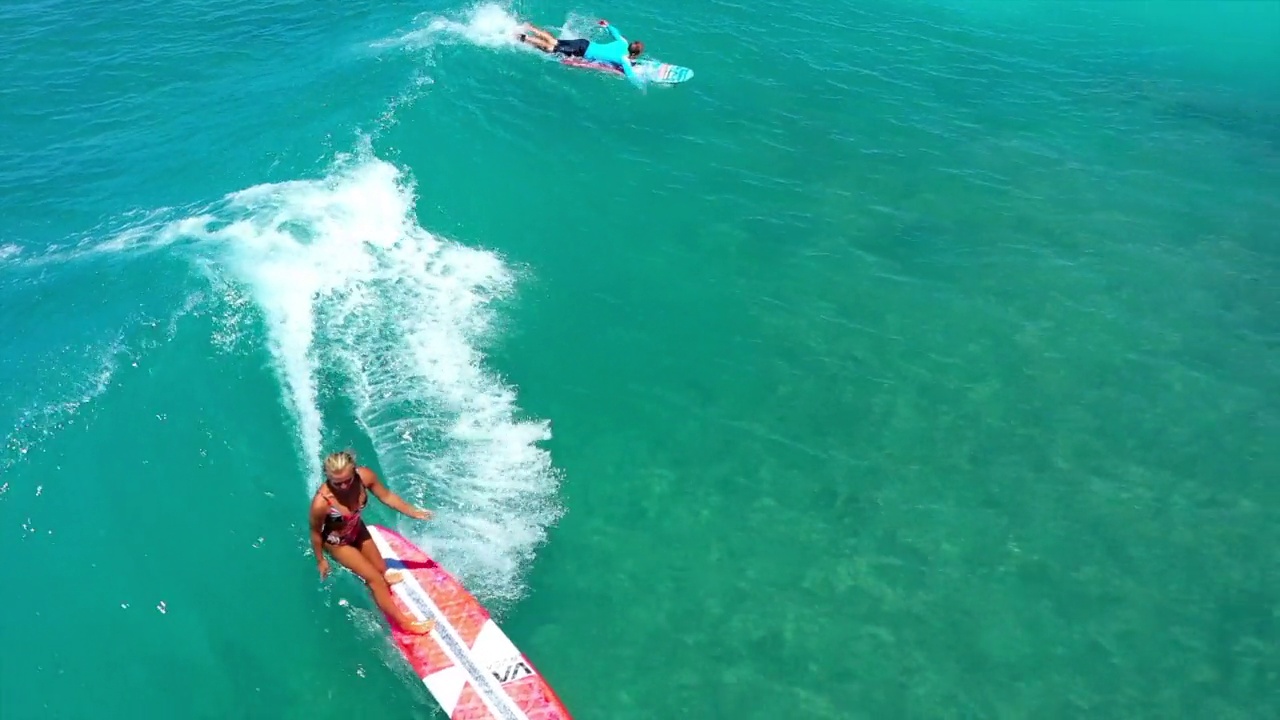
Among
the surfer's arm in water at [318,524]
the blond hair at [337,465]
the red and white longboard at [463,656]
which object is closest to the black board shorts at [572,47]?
the red and white longboard at [463,656]

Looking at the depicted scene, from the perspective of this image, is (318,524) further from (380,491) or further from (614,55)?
(614,55)

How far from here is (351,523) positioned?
20797 mm

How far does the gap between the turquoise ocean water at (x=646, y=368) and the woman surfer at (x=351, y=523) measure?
244cm

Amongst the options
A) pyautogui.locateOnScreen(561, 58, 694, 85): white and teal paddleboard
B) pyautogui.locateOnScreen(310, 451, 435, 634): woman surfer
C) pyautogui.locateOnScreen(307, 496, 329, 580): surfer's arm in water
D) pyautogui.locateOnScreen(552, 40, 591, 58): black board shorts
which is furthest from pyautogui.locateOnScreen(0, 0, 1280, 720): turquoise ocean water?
pyautogui.locateOnScreen(307, 496, 329, 580): surfer's arm in water

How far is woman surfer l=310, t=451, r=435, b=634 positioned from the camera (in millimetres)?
19188

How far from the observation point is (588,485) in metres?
29.4

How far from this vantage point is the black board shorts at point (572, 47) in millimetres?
49344

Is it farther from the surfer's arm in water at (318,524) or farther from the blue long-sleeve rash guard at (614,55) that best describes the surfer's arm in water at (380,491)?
the blue long-sleeve rash guard at (614,55)

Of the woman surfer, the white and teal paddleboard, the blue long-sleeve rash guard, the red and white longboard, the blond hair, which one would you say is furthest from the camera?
the white and teal paddleboard

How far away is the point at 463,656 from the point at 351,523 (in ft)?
18.3

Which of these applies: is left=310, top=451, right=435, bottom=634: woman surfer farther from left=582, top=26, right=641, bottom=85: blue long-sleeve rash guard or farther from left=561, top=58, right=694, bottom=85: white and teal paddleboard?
left=561, top=58, right=694, bottom=85: white and teal paddleboard

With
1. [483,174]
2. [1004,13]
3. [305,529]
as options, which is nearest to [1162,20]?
[1004,13]

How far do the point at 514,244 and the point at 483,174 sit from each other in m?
5.75

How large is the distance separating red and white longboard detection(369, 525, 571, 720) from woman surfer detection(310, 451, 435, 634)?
606 millimetres
